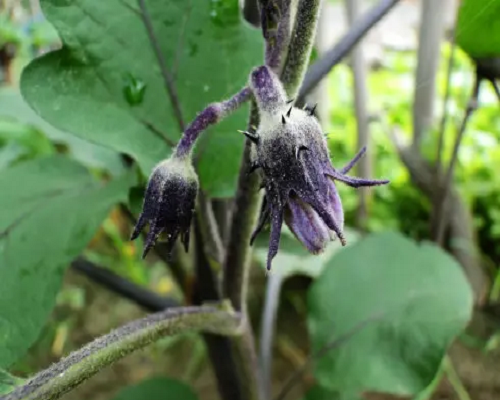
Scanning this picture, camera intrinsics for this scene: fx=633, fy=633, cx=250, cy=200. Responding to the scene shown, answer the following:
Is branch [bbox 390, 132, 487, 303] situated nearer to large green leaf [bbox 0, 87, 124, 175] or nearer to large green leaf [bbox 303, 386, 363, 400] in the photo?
large green leaf [bbox 303, 386, 363, 400]

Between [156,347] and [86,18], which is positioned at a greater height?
[86,18]

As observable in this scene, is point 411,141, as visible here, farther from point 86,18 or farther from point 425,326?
point 86,18

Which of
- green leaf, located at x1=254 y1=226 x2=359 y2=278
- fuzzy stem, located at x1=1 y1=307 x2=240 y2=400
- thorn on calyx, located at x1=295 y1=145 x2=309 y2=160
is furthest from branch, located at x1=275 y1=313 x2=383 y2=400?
thorn on calyx, located at x1=295 y1=145 x2=309 y2=160

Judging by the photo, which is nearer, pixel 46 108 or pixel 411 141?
pixel 46 108

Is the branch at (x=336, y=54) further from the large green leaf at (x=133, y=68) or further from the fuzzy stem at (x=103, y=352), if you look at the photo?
the fuzzy stem at (x=103, y=352)

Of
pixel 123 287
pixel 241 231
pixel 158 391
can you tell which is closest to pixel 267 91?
pixel 241 231

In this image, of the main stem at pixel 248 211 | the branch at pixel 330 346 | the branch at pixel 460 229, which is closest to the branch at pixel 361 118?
the branch at pixel 460 229

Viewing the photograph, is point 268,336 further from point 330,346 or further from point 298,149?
point 298,149

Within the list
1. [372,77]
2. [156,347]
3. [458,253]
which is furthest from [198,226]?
[372,77]
